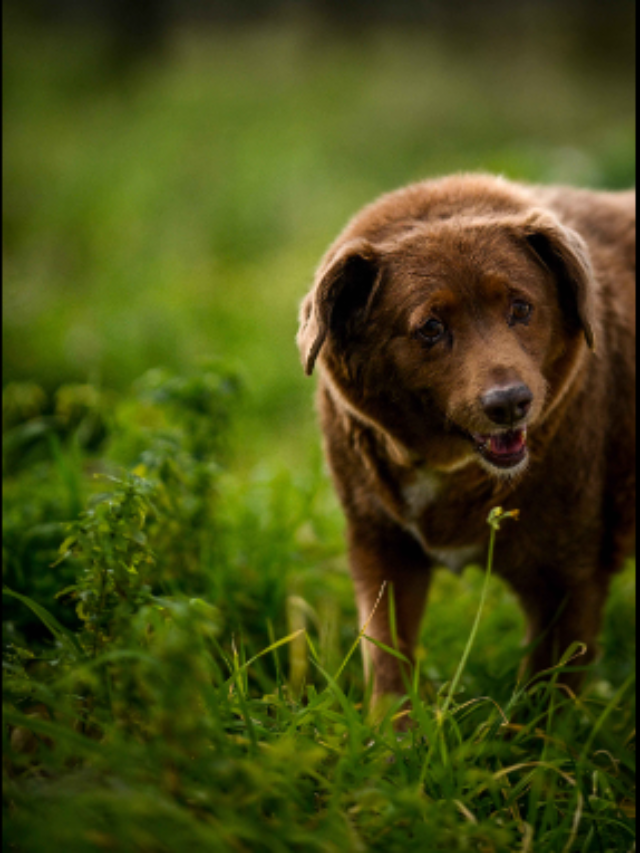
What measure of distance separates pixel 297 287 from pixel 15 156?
5.87 metres

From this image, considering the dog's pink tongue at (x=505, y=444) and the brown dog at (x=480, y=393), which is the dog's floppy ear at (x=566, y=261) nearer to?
the brown dog at (x=480, y=393)

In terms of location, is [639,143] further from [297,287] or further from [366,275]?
[366,275]

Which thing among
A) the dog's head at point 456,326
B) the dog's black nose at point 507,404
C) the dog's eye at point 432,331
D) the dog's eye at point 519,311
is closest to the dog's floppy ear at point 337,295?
the dog's head at point 456,326

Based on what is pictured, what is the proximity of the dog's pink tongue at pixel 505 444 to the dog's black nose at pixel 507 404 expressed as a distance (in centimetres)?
14

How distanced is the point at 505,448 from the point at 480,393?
0.24 m

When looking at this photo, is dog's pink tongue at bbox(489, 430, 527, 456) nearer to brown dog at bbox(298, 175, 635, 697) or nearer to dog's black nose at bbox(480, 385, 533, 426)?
brown dog at bbox(298, 175, 635, 697)

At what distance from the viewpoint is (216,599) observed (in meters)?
3.54

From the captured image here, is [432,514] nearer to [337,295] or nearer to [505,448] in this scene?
[505,448]

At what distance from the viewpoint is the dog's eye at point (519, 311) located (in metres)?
2.83

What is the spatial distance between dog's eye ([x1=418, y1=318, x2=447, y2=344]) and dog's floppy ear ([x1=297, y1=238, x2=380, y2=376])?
225mm

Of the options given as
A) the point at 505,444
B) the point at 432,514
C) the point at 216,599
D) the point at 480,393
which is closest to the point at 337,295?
the point at 480,393

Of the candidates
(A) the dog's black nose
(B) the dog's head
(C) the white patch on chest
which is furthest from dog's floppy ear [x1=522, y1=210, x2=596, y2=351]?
(C) the white patch on chest

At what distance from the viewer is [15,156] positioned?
38.2 ft

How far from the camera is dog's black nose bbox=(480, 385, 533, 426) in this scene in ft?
8.57
